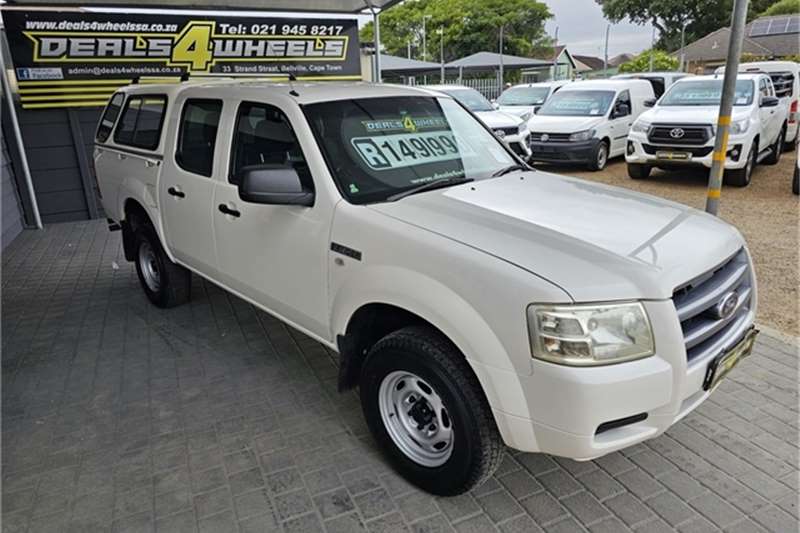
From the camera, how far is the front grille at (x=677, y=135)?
9.25 meters

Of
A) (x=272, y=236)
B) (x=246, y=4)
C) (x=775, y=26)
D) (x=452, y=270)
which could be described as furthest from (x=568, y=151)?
(x=775, y=26)

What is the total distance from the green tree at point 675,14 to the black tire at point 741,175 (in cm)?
4425

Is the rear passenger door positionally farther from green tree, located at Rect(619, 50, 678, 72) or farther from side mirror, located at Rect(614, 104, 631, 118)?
green tree, located at Rect(619, 50, 678, 72)

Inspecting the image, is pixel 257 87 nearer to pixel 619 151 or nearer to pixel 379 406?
pixel 379 406

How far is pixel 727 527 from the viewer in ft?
8.01

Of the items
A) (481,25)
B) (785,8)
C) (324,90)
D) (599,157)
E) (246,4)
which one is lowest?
(599,157)

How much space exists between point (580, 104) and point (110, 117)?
32.7ft

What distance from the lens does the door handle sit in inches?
137

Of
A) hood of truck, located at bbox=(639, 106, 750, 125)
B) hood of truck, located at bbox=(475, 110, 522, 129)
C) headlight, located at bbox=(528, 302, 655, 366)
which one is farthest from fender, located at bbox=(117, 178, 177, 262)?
hood of truck, located at bbox=(639, 106, 750, 125)

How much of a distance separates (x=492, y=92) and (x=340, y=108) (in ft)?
90.3

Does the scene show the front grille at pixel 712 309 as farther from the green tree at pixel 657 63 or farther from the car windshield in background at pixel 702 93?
the green tree at pixel 657 63

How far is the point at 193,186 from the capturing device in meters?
3.93

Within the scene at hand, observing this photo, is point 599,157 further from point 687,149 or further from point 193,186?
point 193,186

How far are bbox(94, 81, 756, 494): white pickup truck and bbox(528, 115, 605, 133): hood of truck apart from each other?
27.4 feet
